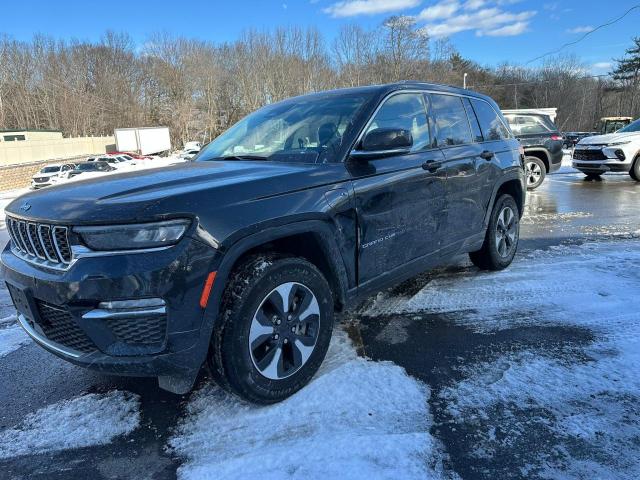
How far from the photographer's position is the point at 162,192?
2.38 meters

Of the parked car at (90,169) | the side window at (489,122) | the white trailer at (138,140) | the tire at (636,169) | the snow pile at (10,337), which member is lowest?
the snow pile at (10,337)

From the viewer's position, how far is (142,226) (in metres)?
2.18

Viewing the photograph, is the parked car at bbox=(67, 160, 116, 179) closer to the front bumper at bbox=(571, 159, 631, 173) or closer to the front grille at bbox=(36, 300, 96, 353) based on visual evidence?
the front bumper at bbox=(571, 159, 631, 173)

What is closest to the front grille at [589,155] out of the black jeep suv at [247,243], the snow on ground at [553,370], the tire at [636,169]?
the tire at [636,169]

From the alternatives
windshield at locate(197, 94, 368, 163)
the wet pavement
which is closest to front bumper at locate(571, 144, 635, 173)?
the wet pavement

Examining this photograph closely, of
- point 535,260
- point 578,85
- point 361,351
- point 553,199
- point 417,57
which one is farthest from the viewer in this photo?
point 578,85

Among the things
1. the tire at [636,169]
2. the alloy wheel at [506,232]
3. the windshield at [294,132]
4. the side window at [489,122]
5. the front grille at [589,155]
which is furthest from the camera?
the front grille at [589,155]

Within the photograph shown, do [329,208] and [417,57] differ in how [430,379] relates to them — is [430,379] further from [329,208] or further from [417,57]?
[417,57]

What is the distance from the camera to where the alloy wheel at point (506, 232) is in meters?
4.94

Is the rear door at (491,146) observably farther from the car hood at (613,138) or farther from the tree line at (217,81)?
the tree line at (217,81)

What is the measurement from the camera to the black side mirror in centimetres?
302

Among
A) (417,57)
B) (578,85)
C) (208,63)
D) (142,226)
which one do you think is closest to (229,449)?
(142,226)

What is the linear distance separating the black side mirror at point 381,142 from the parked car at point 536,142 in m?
A: 9.51

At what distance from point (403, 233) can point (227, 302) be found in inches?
58.6
